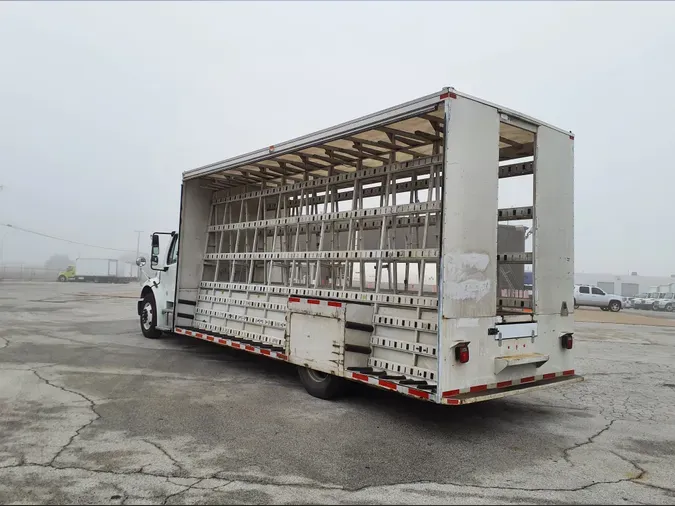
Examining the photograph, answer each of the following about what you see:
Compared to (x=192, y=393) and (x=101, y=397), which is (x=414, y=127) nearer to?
(x=192, y=393)

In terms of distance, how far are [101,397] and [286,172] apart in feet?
15.4

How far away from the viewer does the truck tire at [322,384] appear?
6.41 m

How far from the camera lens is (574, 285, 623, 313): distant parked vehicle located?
3167cm

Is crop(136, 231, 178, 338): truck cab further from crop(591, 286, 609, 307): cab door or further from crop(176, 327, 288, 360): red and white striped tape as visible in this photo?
crop(591, 286, 609, 307): cab door

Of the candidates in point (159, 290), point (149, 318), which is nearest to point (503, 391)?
point (159, 290)

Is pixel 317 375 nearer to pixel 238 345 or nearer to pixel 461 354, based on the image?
pixel 238 345

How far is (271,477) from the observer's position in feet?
13.2

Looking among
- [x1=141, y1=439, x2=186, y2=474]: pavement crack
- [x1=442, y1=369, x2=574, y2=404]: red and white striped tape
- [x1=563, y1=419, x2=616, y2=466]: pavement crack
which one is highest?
[x1=442, y1=369, x2=574, y2=404]: red and white striped tape

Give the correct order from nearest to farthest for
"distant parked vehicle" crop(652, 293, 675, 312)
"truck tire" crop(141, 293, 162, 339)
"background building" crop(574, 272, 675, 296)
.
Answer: "truck tire" crop(141, 293, 162, 339)
"distant parked vehicle" crop(652, 293, 675, 312)
"background building" crop(574, 272, 675, 296)

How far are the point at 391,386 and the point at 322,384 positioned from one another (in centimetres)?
144

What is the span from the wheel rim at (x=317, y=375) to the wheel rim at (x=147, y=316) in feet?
20.3

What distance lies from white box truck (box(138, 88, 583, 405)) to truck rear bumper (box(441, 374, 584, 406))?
17mm

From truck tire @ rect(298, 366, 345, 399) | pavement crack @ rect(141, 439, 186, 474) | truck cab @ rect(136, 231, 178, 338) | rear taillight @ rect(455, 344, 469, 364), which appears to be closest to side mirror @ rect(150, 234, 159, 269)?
truck cab @ rect(136, 231, 178, 338)

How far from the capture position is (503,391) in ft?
17.6
